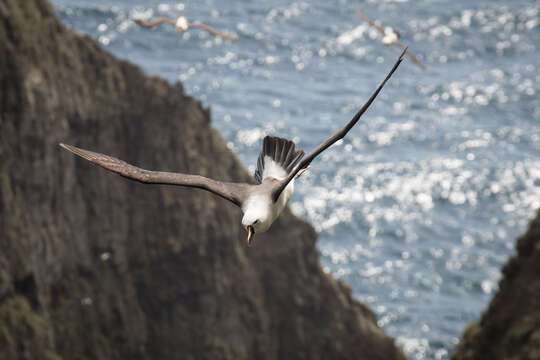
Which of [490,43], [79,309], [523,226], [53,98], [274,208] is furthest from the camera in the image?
[490,43]

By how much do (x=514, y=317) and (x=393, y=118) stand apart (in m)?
68.4

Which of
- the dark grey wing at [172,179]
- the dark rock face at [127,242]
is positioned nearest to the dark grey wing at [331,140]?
the dark grey wing at [172,179]

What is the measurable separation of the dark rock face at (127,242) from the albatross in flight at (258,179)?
20.3 metres

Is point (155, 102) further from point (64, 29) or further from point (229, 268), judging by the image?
point (229, 268)

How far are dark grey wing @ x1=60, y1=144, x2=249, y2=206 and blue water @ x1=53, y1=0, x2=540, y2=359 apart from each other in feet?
169

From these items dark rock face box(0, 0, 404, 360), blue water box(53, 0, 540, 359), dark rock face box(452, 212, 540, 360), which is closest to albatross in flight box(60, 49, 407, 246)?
dark rock face box(452, 212, 540, 360)

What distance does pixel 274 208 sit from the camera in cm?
1495

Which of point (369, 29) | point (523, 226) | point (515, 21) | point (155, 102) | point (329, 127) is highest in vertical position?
point (515, 21)

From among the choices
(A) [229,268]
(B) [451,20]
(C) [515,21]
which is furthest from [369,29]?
(A) [229,268]

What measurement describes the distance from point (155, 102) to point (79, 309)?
454 inches

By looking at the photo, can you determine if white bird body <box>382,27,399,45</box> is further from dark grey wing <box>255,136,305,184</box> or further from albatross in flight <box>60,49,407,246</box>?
albatross in flight <box>60,49,407,246</box>

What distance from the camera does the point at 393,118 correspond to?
96.4 metres

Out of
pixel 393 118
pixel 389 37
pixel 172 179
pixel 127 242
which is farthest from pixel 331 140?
pixel 393 118

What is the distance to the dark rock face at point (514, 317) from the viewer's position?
1093 inches
